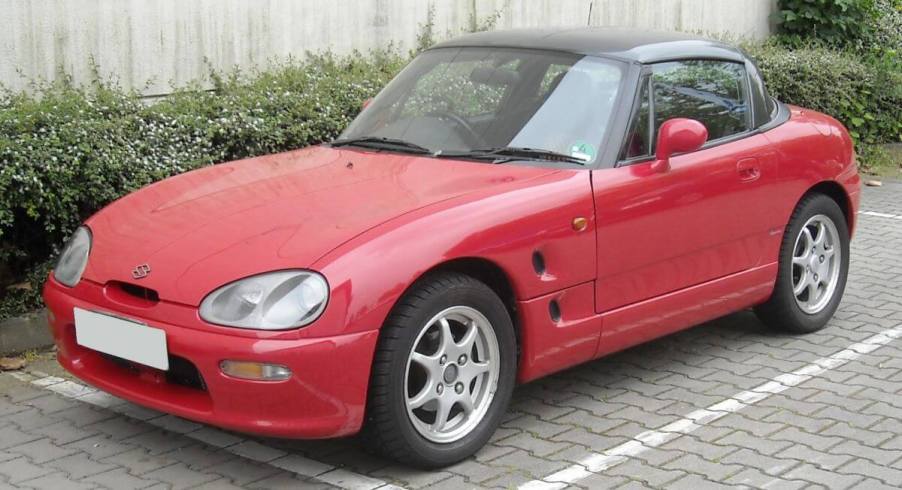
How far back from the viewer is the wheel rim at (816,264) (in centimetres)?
621

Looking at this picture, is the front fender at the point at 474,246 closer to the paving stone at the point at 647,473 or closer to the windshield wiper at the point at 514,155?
the windshield wiper at the point at 514,155

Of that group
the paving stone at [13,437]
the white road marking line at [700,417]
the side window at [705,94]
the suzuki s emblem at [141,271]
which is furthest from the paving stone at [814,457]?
the paving stone at [13,437]

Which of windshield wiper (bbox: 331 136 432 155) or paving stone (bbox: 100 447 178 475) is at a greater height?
windshield wiper (bbox: 331 136 432 155)

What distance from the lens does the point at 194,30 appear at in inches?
332

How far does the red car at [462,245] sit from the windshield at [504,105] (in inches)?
0.5

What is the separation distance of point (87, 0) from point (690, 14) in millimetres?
7011

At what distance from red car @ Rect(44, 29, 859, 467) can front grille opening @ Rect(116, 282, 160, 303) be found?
0.01 meters

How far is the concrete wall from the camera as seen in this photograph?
7488mm

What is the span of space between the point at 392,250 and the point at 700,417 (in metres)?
1.69

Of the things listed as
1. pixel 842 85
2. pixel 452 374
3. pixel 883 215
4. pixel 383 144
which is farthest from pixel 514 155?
pixel 842 85

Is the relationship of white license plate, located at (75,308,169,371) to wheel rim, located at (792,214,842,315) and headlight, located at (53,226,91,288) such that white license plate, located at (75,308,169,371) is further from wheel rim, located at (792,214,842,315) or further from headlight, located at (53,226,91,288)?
wheel rim, located at (792,214,842,315)

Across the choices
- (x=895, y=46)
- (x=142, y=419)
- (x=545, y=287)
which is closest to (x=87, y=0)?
(x=142, y=419)

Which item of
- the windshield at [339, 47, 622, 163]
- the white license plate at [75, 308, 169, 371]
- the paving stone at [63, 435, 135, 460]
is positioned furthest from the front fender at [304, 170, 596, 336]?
the paving stone at [63, 435, 135, 460]

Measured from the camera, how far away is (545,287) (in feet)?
15.5
